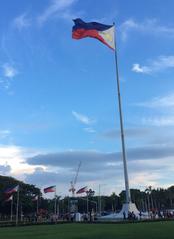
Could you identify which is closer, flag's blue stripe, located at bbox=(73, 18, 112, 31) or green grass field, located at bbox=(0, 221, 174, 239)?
green grass field, located at bbox=(0, 221, 174, 239)

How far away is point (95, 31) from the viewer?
45.1 m

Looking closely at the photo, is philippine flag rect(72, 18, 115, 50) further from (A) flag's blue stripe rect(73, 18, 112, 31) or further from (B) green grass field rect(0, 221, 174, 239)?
(B) green grass field rect(0, 221, 174, 239)

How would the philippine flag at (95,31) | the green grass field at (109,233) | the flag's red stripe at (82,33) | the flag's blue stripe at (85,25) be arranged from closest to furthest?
the green grass field at (109,233)
the flag's red stripe at (82,33)
the philippine flag at (95,31)
the flag's blue stripe at (85,25)

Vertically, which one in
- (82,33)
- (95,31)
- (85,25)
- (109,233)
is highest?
(85,25)

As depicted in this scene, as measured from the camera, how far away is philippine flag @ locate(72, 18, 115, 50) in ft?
142

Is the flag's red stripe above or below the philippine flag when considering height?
below

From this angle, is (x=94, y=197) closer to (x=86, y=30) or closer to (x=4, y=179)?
(x=4, y=179)

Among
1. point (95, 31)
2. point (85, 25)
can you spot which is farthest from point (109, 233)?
point (95, 31)

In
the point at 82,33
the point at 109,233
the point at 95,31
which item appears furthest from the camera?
the point at 95,31

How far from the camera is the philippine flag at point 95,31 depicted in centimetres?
4334

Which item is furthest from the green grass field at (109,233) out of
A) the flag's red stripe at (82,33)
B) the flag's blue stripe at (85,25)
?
the flag's blue stripe at (85,25)

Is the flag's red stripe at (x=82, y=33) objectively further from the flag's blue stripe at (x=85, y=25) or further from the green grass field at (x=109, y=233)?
the green grass field at (x=109, y=233)

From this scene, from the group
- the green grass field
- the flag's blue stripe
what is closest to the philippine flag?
the flag's blue stripe

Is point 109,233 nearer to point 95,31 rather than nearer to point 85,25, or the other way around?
point 85,25
